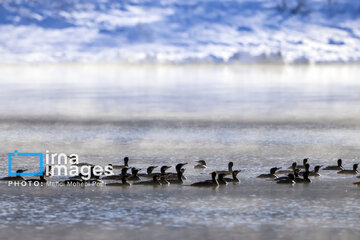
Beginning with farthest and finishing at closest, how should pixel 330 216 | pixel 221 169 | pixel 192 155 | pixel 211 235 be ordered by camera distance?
1. pixel 192 155
2. pixel 221 169
3. pixel 330 216
4. pixel 211 235

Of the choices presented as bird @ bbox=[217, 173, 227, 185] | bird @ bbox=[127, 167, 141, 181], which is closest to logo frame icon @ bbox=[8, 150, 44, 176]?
bird @ bbox=[127, 167, 141, 181]

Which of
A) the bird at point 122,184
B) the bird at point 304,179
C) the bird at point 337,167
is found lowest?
the bird at point 122,184

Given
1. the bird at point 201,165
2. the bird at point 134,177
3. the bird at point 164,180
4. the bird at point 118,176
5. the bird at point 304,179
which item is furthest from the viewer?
the bird at point 201,165

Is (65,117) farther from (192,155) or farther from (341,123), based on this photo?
(192,155)

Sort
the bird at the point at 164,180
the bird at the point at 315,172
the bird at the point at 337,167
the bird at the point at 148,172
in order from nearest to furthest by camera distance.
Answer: the bird at the point at 164,180 < the bird at the point at 148,172 < the bird at the point at 315,172 < the bird at the point at 337,167

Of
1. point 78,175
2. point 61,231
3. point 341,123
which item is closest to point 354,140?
point 341,123

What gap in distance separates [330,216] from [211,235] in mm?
2588

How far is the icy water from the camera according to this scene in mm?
14969

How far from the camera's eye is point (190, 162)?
22453mm

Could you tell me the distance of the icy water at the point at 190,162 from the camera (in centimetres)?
1497

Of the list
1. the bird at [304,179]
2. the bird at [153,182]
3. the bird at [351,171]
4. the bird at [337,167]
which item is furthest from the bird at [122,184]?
the bird at [351,171]

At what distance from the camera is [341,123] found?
33.2 meters

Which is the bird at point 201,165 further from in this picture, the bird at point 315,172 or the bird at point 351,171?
the bird at point 351,171

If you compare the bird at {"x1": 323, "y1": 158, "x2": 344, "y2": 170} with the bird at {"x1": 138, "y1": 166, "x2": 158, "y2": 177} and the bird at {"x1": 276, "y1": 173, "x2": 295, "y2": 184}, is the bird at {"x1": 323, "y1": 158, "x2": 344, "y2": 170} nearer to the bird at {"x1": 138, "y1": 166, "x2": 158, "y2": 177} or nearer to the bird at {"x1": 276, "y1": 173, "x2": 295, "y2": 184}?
the bird at {"x1": 276, "y1": 173, "x2": 295, "y2": 184}
